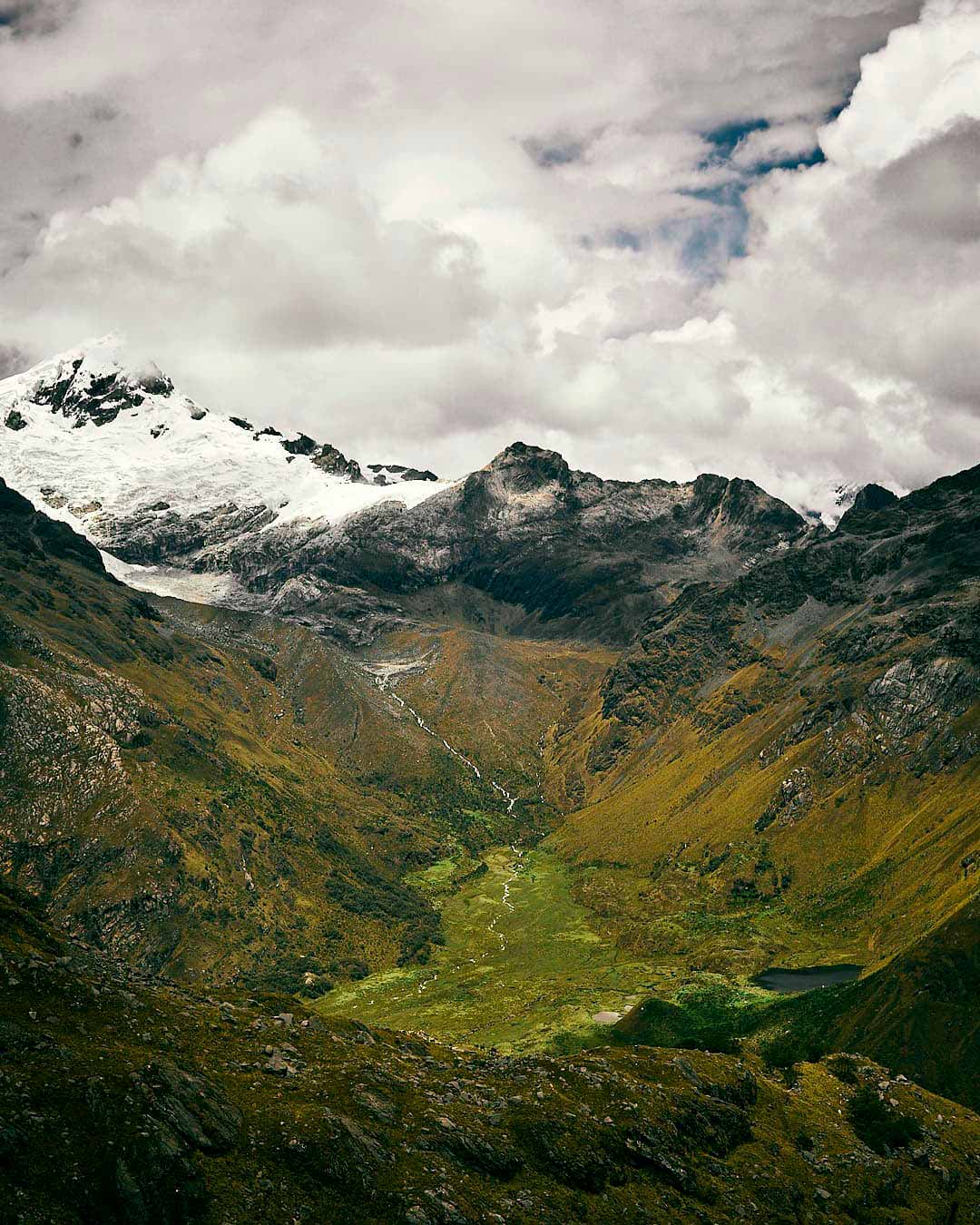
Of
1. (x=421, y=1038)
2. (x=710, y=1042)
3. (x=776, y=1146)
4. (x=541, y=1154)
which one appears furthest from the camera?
(x=710, y=1042)

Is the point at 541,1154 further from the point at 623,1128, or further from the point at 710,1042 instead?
the point at 710,1042

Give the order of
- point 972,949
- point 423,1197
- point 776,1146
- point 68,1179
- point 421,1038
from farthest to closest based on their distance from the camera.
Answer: point 972,949
point 421,1038
point 776,1146
point 423,1197
point 68,1179

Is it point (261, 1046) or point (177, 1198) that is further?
point (261, 1046)

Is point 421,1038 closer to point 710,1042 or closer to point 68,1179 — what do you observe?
point 710,1042

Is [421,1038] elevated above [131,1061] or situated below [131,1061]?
below

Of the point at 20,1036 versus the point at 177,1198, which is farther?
the point at 20,1036

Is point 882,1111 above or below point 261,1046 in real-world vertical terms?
below

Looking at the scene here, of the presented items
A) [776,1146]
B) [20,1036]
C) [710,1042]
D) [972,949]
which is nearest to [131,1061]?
[20,1036]

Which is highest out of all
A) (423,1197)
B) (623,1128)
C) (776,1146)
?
(423,1197)

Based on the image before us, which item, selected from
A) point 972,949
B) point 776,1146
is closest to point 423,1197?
point 776,1146
